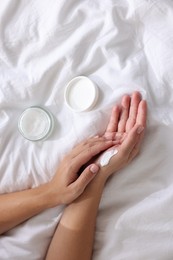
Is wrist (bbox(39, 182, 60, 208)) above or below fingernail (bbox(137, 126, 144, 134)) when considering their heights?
below

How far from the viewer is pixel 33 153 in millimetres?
1151

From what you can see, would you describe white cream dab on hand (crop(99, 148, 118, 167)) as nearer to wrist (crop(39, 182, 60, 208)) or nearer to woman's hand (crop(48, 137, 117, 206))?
woman's hand (crop(48, 137, 117, 206))

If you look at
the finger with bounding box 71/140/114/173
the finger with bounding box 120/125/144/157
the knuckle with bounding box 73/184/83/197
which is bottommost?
the knuckle with bounding box 73/184/83/197

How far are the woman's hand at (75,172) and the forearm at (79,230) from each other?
0.10ft

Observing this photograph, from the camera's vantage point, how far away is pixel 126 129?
112cm

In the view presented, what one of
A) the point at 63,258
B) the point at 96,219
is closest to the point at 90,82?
the point at 96,219

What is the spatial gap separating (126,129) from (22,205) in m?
0.37

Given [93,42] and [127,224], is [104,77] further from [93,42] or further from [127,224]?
[127,224]

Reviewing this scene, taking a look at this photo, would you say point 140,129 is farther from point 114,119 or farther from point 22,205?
point 22,205

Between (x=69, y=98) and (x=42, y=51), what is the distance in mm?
166

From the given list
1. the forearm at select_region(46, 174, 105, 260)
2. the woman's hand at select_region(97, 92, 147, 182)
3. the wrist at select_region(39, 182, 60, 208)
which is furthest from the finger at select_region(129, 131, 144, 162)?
the wrist at select_region(39, 182, 60, 208)

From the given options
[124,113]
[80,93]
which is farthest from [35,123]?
[124,113]

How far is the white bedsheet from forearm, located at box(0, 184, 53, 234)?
3cm

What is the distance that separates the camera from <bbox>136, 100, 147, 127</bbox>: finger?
1.08 m
